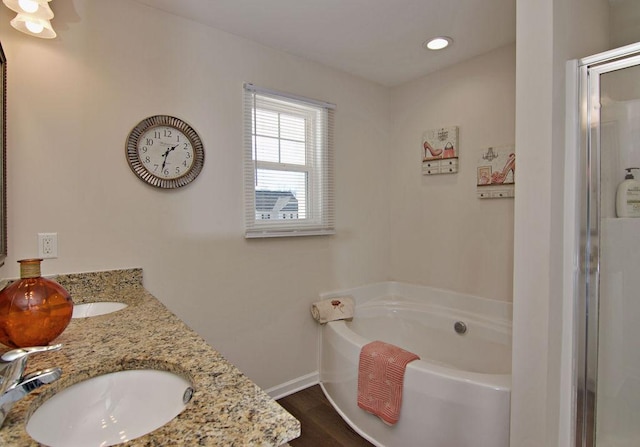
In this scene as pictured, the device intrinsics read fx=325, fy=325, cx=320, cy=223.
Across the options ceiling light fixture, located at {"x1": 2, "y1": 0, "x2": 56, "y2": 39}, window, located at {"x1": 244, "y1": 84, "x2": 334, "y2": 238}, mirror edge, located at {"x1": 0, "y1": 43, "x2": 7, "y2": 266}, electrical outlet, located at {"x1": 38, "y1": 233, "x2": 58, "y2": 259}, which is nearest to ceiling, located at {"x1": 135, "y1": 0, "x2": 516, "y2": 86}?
window, located at {"x1": 244, "y1": 84, "x2": 334, "y2": 238}

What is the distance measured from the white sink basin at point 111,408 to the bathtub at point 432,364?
1.31 metres

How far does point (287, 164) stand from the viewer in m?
2.45

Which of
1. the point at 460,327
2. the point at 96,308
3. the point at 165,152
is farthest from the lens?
the point at 460,327

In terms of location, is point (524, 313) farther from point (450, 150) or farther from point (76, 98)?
point (76, 98)

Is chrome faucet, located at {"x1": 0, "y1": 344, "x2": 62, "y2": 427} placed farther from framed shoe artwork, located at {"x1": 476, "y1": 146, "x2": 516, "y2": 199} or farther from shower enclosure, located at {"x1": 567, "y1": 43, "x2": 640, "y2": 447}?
framed shoe artwork, located at {"x1": 476, "y1": 146, "x2": 516, "y2": 199}

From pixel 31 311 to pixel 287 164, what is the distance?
5.84 feet

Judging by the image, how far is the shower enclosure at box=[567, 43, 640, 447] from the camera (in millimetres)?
1382

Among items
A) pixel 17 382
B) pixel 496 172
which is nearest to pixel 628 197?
pixel 496 172

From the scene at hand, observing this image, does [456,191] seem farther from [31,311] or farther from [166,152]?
[31,311]

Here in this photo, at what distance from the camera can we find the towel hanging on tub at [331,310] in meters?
2.46

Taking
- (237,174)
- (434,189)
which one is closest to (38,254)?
(237,174)

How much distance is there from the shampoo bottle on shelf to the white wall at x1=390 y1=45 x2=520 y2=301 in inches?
32.1

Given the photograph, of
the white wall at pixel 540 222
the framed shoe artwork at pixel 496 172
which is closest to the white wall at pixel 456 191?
the framed shoe artwork at pixel 496 172

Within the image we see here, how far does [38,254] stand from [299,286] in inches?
61.3
